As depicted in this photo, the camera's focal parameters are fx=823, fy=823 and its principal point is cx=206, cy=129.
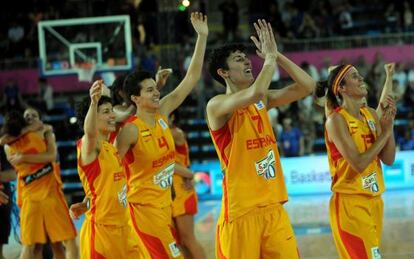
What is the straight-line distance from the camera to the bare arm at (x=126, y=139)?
6.20 m

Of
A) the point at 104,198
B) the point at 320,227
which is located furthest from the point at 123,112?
the point at 320,227

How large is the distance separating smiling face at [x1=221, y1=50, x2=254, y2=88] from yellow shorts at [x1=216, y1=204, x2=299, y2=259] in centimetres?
87

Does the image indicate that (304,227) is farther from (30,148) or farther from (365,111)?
(365,111)

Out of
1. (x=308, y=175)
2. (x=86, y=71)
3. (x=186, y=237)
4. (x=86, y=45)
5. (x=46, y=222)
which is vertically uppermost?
(x=86, y=45)

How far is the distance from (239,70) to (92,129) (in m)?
1.18

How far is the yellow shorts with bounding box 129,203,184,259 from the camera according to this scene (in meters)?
6.18

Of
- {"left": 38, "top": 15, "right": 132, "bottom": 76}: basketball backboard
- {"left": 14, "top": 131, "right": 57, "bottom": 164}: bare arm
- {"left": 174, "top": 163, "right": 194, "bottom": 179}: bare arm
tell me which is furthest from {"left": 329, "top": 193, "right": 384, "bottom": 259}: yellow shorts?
{"left": 38, "top": 15, "right": 132, "bottom": 76}: basketball backboard

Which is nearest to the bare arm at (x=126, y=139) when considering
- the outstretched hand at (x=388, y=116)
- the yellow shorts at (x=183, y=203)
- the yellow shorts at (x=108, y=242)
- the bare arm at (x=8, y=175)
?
the yellow shorts at (x=108, y=242)

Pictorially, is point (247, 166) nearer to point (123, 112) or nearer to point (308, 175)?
point (123, 112)

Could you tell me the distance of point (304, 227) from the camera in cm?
1132

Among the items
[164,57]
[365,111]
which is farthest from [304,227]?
[164,57]

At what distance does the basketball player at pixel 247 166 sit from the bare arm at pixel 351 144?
1.21 ft

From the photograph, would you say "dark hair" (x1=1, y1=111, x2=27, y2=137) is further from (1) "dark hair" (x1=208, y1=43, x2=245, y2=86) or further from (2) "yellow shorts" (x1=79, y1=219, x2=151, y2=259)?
(1) "dark hair" (x1=208, y1=43, x2=245, y2=86)

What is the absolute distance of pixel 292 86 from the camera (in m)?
5.74
